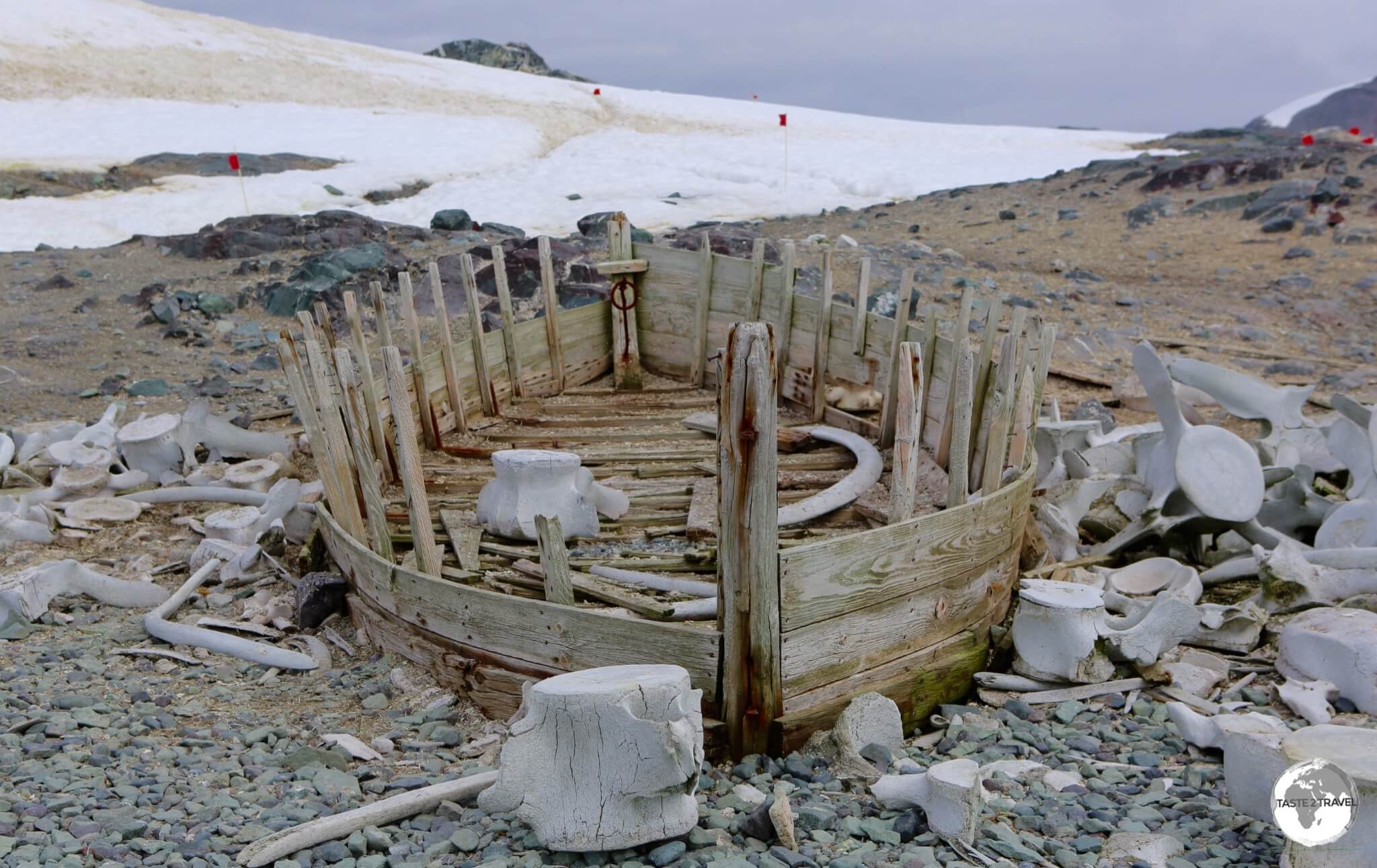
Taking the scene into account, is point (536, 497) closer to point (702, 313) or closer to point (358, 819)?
point (358, 819)

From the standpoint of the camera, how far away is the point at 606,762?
2.97 m

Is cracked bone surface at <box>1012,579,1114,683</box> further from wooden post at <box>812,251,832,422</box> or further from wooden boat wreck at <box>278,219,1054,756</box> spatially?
wooden post at <box>812,251,832,422</box>

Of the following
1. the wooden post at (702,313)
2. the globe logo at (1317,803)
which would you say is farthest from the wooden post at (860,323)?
the globe logo at (1317,803)

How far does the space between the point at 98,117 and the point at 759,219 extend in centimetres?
1588

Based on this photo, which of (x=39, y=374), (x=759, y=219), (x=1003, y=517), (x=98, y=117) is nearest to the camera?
(x=1003, y=517)

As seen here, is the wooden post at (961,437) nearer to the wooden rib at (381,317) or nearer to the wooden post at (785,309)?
the wooden post at (785,309)

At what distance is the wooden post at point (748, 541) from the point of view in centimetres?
331

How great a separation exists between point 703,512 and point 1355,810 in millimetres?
3122

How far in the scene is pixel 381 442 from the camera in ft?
19.3

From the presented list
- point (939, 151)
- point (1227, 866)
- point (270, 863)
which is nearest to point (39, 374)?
point (270, 863)

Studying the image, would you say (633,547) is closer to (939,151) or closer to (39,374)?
(39,374)

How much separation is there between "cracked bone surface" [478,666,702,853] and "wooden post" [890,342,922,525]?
60.8 inches

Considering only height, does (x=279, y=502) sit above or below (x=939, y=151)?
below

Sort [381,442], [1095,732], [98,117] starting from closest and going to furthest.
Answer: [1095,732]
[381,442]
[98,117]
